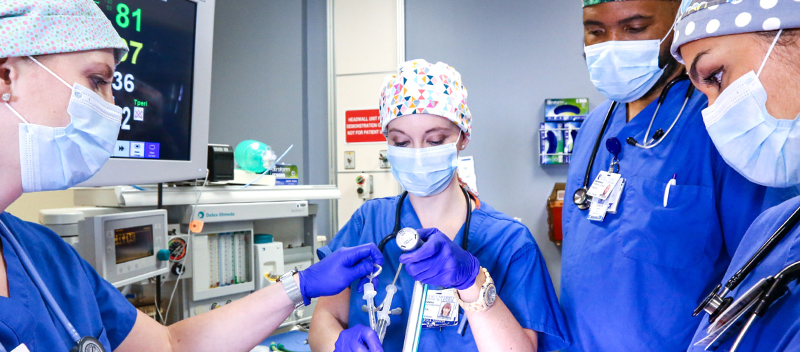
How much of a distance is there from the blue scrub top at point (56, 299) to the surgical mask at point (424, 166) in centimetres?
69

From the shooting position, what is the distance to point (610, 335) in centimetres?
122

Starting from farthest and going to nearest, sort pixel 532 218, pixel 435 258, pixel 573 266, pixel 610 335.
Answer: pixel 532 218 → pixel 573 266 → pixel 610 335 → pixel 435 258

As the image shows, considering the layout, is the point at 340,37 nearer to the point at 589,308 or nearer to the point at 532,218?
the point at 532,218

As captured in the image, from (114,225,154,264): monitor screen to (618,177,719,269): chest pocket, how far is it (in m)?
1.31

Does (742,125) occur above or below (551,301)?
above

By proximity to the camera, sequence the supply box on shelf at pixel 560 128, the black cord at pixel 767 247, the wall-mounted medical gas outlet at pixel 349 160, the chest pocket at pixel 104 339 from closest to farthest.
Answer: the black cord at pixel 767 247
the chest pocket at pixel 104 339
the supply box on shelf at pixel 560 128
the wall-mounted medical gas outlet at pixel 349 160

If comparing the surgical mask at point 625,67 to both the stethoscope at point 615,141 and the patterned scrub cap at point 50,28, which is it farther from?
the patterned scrub cap at point 50,28

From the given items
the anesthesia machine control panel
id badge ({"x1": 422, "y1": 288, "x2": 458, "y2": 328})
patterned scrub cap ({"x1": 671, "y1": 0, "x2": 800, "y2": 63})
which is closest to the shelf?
the anesthesia machine control panel

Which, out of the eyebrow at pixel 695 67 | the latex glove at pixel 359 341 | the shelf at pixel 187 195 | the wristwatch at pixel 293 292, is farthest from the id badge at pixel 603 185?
the shelf at pixel 187 195

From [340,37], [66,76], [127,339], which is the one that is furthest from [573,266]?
[340,37]

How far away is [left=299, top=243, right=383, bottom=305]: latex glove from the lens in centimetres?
115

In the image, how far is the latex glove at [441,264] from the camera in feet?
3.23

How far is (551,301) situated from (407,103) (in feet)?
1.98

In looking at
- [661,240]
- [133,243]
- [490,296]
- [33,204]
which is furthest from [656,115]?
[33,204]
